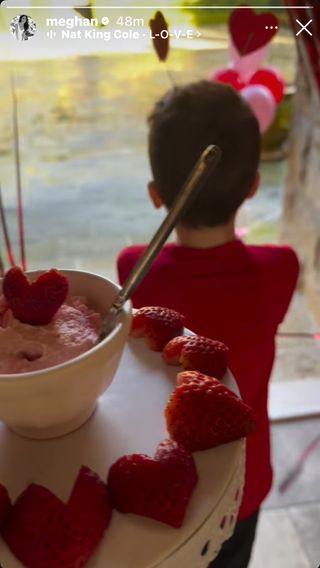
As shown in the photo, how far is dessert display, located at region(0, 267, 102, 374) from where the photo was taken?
332mm

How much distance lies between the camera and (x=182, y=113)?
2.34ft

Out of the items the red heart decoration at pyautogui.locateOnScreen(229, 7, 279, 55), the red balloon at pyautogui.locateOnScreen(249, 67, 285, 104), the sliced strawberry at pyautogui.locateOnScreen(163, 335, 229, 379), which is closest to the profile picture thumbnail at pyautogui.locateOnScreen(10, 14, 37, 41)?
the sliced strawberry at pyautogui.locateOnScreen(163, 335, 229, 379)

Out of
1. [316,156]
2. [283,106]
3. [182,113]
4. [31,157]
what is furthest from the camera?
[31,157]

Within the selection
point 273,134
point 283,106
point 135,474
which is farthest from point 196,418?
point 273,134

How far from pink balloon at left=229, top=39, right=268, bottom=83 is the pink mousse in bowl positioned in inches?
32.6

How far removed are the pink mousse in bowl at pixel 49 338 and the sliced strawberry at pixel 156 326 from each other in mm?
50

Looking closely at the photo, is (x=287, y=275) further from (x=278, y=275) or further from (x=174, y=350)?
(x=174, y=350)

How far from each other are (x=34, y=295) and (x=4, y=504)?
0.37ft

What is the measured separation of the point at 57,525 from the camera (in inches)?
12.0

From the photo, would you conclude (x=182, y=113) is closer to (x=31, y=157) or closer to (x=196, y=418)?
(x=196, y=418)

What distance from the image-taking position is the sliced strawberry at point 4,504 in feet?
1.02

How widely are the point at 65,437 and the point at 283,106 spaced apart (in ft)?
5.51

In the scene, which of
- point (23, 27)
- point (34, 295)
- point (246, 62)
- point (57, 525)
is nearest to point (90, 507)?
point (57, 525)

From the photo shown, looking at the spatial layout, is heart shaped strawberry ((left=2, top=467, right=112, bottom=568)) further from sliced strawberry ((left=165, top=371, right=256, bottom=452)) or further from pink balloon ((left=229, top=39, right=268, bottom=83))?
pink balloon ((left=229, top=39, right=268, bottom=83))
